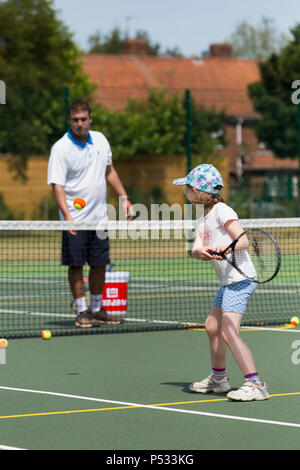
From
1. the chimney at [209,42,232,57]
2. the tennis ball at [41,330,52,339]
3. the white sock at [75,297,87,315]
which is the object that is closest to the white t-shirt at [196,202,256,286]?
the tennis ball at [41,330,52,339]

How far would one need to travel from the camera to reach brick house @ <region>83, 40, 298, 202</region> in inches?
2007

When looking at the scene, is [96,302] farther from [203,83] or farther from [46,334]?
[203,83]

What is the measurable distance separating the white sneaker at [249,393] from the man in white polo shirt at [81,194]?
3325mm

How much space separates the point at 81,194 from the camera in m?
8.95

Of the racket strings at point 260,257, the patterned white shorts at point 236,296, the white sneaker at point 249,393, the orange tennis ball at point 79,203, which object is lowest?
the white sneaker at point 249,393

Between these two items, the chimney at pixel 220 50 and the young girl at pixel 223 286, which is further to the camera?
the chimney at pixel 220 50

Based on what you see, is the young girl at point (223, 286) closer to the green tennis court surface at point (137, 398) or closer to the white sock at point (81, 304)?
the green tennis court surface at point (137, 398)

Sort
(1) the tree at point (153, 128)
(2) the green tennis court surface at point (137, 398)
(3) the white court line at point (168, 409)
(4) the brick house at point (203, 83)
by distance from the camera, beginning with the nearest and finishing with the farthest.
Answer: (2) the green tennis court surface at point (137, 398) → (3) the white court line at point (168, 409) → (1) the tree at point (153, 128) → (4) the brick house at point (203, 83)

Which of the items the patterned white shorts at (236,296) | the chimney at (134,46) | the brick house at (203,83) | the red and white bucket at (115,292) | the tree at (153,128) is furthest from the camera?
the chimney at (134,46)

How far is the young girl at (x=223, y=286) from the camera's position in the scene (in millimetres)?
5695

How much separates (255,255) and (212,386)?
835mm

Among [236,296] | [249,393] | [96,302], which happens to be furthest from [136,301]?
[249,393]

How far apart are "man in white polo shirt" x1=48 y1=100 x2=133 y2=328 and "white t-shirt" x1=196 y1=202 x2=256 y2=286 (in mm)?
3006

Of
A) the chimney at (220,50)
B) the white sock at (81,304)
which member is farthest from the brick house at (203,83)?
the white sock at (81,304)
